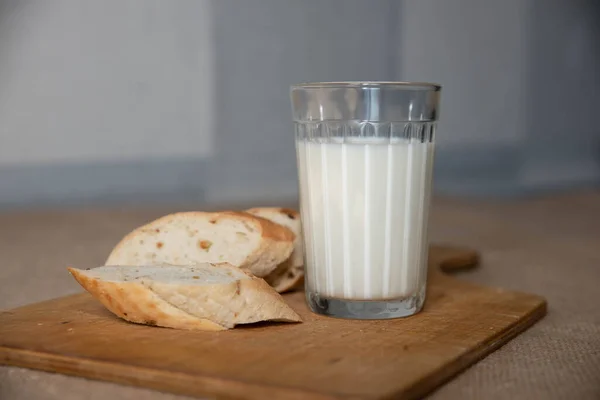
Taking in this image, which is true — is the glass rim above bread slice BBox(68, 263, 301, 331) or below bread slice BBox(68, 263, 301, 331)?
above

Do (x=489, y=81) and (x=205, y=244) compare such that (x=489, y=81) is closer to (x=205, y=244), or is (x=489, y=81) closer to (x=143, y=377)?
(x=205, y=244)

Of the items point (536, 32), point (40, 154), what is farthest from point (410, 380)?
point (536, 32)

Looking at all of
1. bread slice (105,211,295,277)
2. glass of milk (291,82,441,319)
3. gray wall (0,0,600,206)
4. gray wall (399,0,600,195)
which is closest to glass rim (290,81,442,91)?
glass of milk (291,82,441,319)

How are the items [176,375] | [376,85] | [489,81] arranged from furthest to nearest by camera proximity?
[489,81] < [376,85] < [176,375]

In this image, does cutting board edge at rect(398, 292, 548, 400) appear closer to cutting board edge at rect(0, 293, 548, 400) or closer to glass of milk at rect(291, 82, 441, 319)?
cutting board edge at rect(0, 293, 548, 400)

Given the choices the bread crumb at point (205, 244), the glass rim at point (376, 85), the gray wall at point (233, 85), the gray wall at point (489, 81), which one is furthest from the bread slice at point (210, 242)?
the gray wall at point (489, 81)

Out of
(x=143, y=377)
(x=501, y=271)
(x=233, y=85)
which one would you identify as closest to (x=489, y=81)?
(x=233, y=85)

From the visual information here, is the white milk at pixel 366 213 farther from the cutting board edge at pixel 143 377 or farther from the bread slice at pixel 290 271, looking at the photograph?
the cutting board edge at pixel 143 377

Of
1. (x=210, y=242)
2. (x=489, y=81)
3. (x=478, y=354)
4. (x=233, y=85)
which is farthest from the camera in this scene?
(x=489, y=81)
